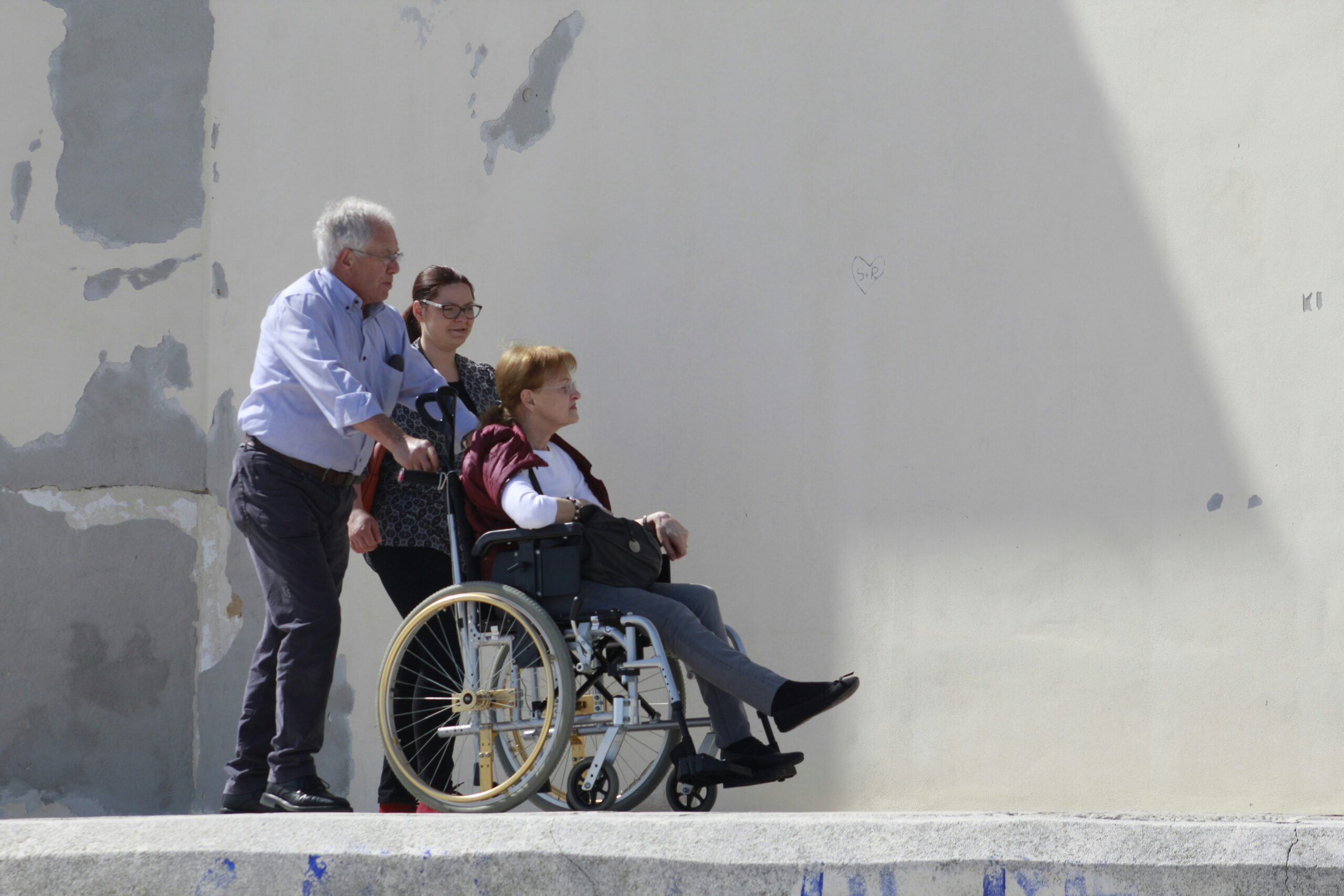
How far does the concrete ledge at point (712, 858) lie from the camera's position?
1960 mm

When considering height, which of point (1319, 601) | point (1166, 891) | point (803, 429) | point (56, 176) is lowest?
point (1166, 891)

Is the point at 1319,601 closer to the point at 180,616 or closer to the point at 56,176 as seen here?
the point at 180,616

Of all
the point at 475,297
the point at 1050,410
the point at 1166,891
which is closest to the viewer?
the point at 1166,891

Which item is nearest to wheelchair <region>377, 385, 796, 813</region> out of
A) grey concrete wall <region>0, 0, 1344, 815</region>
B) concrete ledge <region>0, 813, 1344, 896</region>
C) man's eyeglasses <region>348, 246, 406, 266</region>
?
man's eyeglasses <region>348, 246, 406, 266</region>

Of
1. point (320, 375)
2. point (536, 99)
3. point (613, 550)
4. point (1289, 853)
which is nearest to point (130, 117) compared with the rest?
point (536, 99)

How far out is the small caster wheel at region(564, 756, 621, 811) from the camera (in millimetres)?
2836

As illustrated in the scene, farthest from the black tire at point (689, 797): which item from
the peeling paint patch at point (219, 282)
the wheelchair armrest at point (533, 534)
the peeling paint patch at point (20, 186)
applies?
the peeling paint patch at point (20, 186)

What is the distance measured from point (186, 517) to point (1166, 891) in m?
3.49

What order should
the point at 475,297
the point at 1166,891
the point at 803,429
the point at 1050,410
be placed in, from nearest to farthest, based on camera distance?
the point at 1166,891 → the point at 1050,410 → the point at 803,429 → the point at 475,297

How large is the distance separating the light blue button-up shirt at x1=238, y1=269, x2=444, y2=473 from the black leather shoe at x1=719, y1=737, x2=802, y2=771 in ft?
3.43

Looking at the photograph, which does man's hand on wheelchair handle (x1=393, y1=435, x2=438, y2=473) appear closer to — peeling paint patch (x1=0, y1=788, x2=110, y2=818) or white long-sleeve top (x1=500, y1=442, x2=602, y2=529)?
white long-sleeve top (x1=500, y1=442, x2=602, y2=529)

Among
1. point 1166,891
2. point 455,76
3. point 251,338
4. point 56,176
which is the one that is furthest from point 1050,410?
point 56,176

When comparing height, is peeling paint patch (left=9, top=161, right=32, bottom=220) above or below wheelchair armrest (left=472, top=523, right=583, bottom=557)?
above

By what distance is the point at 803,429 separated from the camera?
381 cm
